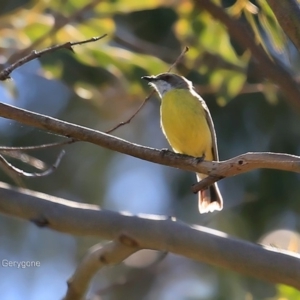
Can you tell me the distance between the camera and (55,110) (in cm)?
945

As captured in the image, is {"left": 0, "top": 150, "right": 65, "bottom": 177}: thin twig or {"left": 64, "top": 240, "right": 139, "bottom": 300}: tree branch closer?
{"left": 0, "top": 150, "right": 65, "bottom": 177}: thin twig

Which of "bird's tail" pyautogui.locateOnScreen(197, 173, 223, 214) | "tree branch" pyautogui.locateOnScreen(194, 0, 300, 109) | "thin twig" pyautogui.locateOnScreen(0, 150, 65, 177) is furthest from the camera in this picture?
"bird's tail" pyautogui.locateOnScreen(197, 173, 223, 214)

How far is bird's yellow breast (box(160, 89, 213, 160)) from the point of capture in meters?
4.50

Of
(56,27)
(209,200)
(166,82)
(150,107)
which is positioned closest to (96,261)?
(209,200)

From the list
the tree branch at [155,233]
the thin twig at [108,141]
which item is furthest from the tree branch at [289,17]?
the tree branch at [155,233]

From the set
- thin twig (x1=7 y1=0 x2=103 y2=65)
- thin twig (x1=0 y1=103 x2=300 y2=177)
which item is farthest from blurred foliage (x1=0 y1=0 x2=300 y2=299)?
thin twig (x1=0 y1=103 x2=300 y2=177)

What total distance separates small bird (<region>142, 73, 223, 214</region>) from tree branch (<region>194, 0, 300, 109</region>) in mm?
662

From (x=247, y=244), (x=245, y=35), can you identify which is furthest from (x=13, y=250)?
(x=247, y=244)

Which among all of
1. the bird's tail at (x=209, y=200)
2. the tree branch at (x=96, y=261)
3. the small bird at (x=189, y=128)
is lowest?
the tree branch at (x=96, y=261)

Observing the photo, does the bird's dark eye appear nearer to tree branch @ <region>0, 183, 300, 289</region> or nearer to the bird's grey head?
the bird's grey head

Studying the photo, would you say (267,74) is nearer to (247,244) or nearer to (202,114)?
(202,114)

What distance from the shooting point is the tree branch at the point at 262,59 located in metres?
3.72

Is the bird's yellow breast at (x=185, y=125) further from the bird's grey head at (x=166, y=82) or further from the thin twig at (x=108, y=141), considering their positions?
the thin twig at (x=108, y=141)

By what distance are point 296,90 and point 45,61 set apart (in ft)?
7.09
